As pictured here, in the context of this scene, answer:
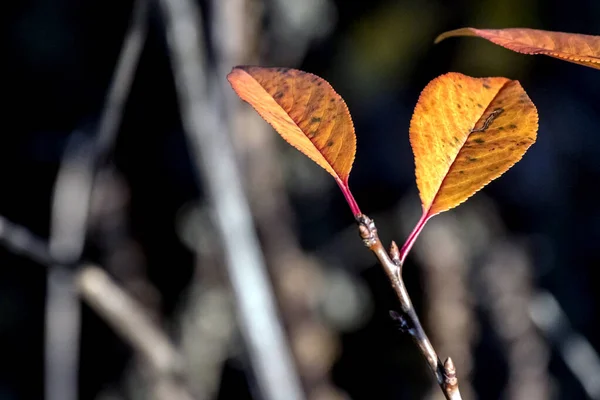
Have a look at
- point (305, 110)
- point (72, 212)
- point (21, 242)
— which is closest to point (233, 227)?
point (21, 242)

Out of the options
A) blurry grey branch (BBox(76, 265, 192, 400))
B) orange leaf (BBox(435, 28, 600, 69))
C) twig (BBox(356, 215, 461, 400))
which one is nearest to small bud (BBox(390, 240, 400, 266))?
twig (BBox(356, 215, 461, 400))

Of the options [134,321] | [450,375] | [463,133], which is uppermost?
[463,133]

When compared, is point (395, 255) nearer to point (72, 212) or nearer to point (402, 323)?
point (402, 323)

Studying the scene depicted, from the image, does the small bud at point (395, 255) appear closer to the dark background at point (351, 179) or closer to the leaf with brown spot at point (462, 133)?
the leaf with brown spot at point (462, 133)

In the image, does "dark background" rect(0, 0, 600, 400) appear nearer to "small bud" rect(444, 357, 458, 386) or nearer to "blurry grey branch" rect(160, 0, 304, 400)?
"blurry grey branch" rect(160, 0, 304, 400)

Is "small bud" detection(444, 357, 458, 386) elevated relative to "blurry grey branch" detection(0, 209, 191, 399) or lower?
elevated

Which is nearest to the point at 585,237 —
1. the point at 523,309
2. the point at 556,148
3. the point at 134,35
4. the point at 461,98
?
the point at 556,148

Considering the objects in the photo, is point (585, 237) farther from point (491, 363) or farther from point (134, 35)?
point (134, 35)
